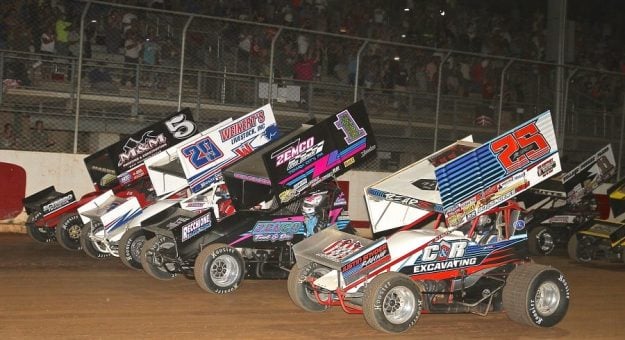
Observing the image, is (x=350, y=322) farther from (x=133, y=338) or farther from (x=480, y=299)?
(x=133, y=338)

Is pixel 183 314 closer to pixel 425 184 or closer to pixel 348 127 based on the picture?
pixel 425 184

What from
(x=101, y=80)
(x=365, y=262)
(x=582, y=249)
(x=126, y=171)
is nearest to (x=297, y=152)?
(x=365, y=262)

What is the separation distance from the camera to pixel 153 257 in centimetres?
987

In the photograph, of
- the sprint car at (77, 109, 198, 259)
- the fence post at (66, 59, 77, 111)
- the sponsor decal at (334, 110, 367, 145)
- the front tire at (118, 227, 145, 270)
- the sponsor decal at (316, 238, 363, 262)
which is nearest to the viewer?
the sponsor decal at (316, 238, 363, 262)

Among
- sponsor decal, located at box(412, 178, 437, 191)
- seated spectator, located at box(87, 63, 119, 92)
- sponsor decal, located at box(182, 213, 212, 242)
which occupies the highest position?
seated spectator, located at box(87, 63, 119, 92)

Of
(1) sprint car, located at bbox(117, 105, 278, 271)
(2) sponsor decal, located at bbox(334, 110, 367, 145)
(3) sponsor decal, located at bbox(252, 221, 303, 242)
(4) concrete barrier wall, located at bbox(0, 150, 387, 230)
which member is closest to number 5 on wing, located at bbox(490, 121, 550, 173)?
(2) sponsor decal, located at bbox(334, 110, 367, 145)

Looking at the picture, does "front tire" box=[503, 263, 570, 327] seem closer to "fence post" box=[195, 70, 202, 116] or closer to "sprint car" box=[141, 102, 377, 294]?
"sprint car" box=[141, 102, 377, 294]

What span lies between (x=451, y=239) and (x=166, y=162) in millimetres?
5244

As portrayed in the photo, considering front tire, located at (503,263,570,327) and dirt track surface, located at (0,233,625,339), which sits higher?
front tire, located at (503,263,570,327)

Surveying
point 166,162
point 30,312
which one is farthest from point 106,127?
point 30,312

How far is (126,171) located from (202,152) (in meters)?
2.22

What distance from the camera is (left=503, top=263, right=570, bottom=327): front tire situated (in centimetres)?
791

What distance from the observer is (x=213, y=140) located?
11.1 meters

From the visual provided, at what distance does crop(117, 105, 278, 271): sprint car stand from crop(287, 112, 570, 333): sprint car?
252 cm
